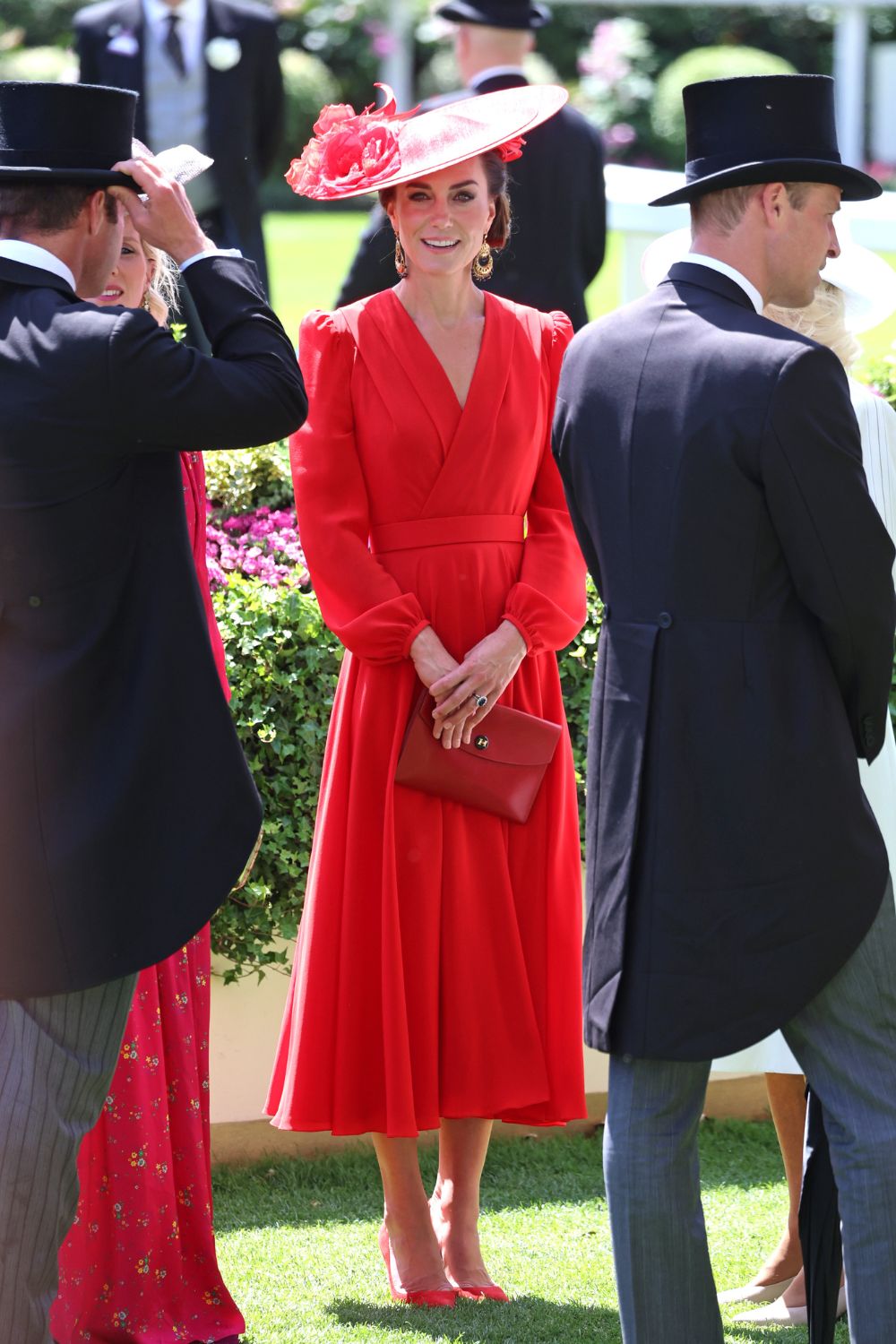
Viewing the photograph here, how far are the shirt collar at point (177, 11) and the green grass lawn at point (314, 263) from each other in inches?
263

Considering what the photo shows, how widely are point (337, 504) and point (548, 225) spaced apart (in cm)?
331

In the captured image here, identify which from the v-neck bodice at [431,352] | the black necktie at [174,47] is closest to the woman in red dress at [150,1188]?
the v-neck bodice at [431,352]

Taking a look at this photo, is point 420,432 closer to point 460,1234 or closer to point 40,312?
point 40,312

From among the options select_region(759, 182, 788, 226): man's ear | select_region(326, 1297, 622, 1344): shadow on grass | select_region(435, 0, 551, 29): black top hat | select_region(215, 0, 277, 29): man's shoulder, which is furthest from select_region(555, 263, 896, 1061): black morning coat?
select_region(215, 0, 277, 29): man's shoulder

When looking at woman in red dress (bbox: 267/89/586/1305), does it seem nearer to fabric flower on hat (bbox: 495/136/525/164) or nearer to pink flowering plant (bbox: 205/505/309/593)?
fabric flower on hat (bbox: 495/136/525/164)

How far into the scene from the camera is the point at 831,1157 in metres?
3.02

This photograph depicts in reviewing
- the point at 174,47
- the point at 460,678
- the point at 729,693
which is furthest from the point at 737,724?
the point at 174,47

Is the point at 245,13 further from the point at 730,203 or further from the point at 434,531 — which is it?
the point at 730,203

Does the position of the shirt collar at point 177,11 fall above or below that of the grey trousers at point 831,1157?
above

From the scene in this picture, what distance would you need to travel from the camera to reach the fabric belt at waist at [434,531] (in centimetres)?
404

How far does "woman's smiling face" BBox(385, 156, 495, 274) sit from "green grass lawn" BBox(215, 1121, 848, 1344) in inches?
81.2

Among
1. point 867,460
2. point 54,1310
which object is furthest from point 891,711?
point 54,1310

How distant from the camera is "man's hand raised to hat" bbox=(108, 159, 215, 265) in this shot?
2.96 metres

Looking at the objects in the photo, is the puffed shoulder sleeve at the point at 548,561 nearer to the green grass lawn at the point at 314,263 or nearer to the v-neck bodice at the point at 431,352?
the v-neck bodice at the point at 431,352
